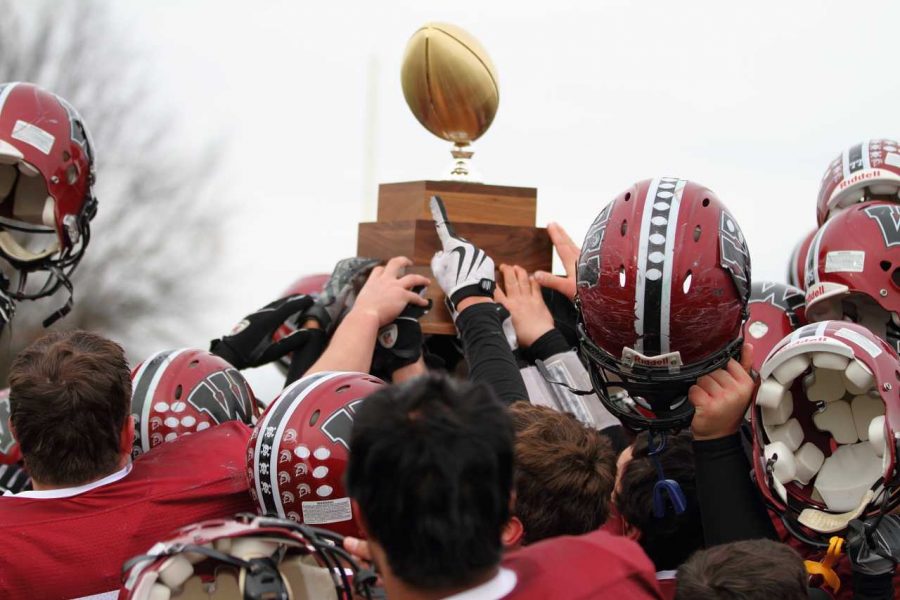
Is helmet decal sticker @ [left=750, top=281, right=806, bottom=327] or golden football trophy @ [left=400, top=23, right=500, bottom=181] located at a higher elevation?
golden football trophy @ [left=400, top=23, right=500, bottom=181]

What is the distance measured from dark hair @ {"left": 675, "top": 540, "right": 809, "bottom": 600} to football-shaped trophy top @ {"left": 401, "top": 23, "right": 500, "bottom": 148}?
262cm

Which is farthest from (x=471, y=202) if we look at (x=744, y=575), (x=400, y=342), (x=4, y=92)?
(x=744, y=575)

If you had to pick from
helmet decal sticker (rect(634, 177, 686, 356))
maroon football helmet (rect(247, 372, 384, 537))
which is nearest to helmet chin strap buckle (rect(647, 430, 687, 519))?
helmet decal sticker (rect(634, 177, 686, 356))

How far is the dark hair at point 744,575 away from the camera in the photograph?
2.23m

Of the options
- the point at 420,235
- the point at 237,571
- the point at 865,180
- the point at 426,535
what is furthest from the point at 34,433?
the point at 865,180

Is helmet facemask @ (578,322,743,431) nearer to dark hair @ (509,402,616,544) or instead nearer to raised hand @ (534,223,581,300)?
dark hair @ (509,402,616,544)

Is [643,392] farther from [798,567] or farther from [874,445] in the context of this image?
[798,567]

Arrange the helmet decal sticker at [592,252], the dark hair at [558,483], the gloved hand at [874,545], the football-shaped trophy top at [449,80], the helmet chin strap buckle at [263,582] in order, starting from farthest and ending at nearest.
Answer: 1. the football-shaped trophy top at [449,80]
2. the helmet decal sticker at [592,252]
3. the dark hair at [558,483]
4. the gloved hand at [874,545]
5. the helmet chin strap buckle at [263,582]

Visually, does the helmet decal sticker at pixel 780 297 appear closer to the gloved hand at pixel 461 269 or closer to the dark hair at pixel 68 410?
the gloved hand at pixel 461 269

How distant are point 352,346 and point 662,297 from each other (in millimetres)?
1364

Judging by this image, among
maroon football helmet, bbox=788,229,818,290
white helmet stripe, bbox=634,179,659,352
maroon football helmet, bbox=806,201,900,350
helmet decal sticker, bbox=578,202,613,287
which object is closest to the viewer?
white helmet stripe, bbox=634,179,659,352

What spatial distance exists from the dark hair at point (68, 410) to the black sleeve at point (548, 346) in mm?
1603

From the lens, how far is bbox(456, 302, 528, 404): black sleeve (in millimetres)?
3482

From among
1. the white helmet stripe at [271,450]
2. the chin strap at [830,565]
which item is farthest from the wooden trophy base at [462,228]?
the chin strap at [830,565]
